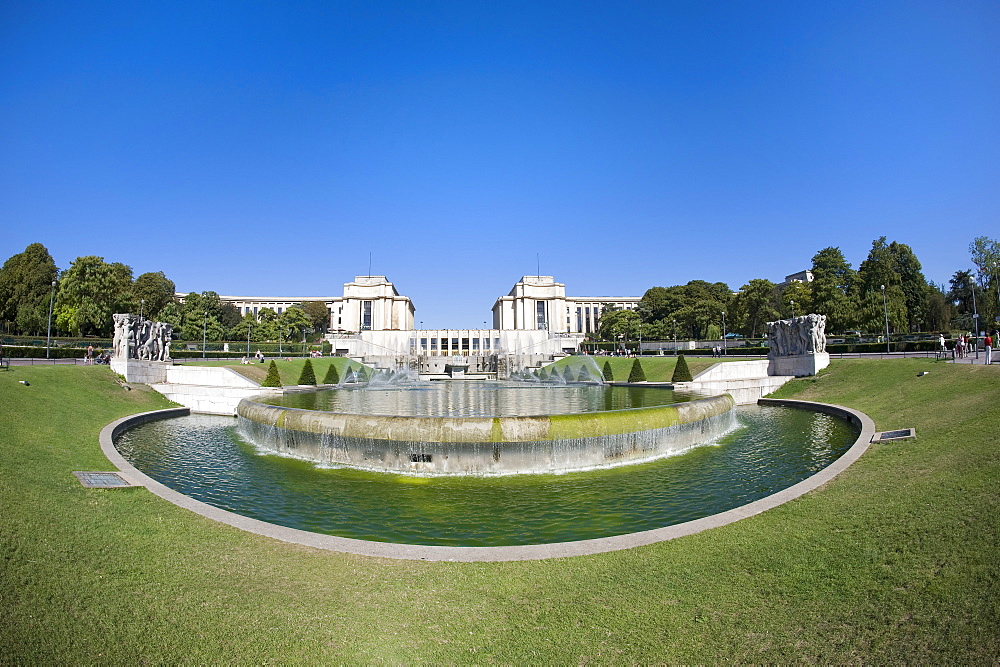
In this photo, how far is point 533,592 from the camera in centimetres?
484

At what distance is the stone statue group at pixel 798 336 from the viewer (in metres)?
27.5

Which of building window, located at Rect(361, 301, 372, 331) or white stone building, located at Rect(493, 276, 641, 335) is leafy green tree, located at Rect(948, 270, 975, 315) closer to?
white stone building, located at Rect(493, 276, 641, 335)

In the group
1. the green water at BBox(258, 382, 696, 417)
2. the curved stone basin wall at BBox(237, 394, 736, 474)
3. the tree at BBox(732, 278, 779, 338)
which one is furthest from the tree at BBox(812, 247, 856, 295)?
the curved stone basin wall at BBox(237, 394, 736, 474)

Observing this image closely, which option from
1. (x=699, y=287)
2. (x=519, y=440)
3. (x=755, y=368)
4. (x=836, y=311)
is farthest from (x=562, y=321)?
(x=519, y=440)

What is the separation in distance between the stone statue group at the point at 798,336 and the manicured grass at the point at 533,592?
2237cm

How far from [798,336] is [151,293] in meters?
75.7

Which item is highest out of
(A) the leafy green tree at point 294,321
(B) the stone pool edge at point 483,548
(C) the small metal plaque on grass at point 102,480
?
(A) the leafy green tree at point 294,321

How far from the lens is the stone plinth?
27.2 metres

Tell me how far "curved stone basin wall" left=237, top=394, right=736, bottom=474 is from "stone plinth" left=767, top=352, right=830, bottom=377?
1863cm

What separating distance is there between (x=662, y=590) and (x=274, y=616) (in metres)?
3.33

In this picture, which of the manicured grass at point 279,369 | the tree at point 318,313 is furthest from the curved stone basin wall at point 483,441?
the tree at point 318,313

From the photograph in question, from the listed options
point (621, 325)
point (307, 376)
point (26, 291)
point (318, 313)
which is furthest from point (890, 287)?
point (318, 313)

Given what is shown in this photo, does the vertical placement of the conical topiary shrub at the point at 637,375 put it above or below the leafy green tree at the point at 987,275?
below

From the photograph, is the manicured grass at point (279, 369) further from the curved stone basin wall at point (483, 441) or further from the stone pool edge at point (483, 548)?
the stone pool edge at point (483, 548)
